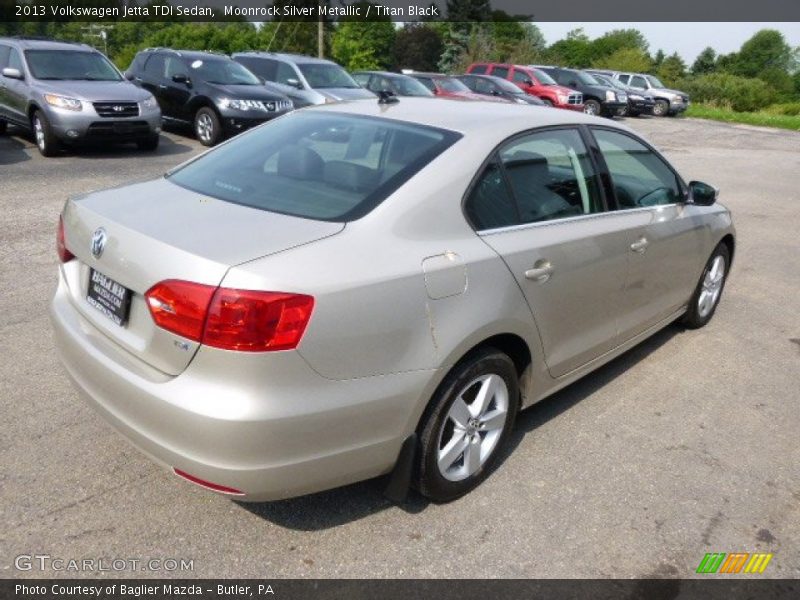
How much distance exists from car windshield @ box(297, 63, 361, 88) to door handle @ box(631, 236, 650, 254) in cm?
1153

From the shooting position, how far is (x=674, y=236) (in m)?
4.22

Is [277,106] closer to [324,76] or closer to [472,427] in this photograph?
[324,76]

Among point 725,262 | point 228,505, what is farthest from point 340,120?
point 725,262

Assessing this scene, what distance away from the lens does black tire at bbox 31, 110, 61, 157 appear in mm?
10383

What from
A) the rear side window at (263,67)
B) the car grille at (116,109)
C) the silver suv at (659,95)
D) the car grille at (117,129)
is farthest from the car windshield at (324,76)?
the silver suv at (659,95)

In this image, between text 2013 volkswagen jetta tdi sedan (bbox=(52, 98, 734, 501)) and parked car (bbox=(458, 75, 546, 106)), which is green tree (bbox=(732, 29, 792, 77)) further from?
text 2013 volkswagen jetta tdi sedan (bbox=(52, 98, 734, 501))

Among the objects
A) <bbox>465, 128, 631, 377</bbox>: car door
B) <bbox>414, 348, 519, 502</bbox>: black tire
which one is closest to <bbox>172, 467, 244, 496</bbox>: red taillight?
<bbox>414, 348, 519, 502</bbox>: black tire

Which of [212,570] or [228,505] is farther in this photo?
[228,505]

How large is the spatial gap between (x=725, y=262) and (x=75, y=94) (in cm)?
924

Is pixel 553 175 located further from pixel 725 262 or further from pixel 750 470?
pixel 725 262

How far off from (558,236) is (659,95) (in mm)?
30308

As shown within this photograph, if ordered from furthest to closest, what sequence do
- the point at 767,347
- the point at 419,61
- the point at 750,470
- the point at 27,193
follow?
the point at 419,61, the point at 27,193, the point at 767,347, the point at 750,470

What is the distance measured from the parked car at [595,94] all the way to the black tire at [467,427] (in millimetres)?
23836

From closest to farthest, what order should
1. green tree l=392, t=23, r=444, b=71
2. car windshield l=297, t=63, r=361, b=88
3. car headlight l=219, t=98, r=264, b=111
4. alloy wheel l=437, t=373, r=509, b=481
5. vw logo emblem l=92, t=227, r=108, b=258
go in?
vw logo emblem l=92, t=227, r=108, b=258 < alloy wheel l=437, t=373, r=509, b=481 < car headlight l=219, t=98, r=264, b=111 < car windshield l=297, t=63, r=361, b=88 < green tree l=392, t=23, r=444, b=71
